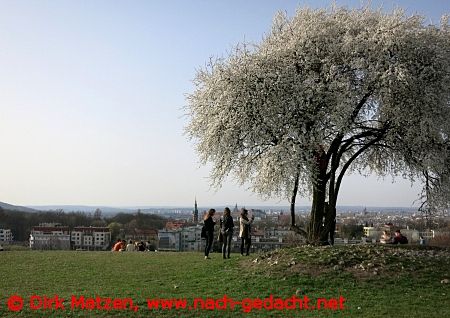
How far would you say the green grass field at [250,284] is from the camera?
11250mm

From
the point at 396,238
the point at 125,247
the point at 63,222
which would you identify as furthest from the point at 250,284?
the point at 63,222

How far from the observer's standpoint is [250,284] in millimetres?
13828

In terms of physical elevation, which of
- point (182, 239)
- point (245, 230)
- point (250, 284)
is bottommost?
point (182, 239)

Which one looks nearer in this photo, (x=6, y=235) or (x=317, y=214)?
(x=317, y=214)

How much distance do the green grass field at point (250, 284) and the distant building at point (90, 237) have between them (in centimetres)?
5127

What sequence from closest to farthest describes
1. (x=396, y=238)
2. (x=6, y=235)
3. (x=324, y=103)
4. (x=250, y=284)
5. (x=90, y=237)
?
(x=250, y=284), (x=324, y=103), (x=396, y=238), (x=90, y=237), (x=6, y=235)

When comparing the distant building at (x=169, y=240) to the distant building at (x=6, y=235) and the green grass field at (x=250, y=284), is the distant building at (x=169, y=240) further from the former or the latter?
the green grass field at (x=250, y=284)

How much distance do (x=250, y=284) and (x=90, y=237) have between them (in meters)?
64.0

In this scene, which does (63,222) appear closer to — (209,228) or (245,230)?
(245,230)

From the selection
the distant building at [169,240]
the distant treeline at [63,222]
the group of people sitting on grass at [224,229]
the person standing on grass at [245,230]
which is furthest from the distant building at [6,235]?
the group of people sitting on grass at [224,229]

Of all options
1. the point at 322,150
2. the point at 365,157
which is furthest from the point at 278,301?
the point at 365,157

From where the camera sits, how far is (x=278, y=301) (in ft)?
39.4

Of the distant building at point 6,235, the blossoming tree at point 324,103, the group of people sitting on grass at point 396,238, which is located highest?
the blossoming tree at point 324,103

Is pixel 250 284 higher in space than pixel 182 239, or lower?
higher
